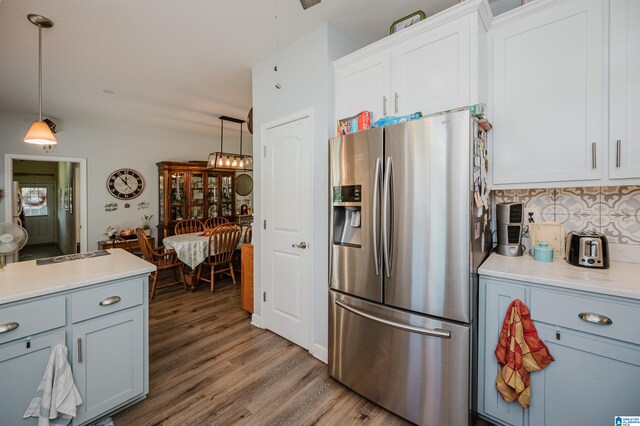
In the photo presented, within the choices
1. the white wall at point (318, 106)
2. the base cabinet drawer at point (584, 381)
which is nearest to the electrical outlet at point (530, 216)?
the base cabinet drawer at point (584, 381)

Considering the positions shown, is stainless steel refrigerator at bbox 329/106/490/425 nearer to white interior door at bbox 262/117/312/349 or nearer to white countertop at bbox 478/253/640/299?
white countertop at bbox 478/253/640/299

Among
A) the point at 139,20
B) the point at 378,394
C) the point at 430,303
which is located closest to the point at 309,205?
the point at 430,303

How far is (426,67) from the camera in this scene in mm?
1776

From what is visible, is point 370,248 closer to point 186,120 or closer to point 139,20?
point 139,20

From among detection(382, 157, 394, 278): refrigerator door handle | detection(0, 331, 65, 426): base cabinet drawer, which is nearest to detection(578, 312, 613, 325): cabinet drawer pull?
detection(382, 157, 394, 278): refrigerator door handle

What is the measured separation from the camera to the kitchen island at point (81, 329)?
136cm

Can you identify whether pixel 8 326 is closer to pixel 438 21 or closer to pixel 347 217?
pixel 347 217

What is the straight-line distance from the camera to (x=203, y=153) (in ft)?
20.2

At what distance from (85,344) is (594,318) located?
8.48 feet

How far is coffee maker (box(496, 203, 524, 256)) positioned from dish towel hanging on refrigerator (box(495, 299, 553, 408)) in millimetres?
547

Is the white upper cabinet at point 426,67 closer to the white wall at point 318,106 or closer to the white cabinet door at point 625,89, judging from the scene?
the white wall at point 318,106

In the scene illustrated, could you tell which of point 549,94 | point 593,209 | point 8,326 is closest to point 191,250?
point 8,326

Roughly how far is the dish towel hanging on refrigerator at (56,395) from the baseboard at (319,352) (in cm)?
152

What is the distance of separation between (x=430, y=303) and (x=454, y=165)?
0.76 metres
